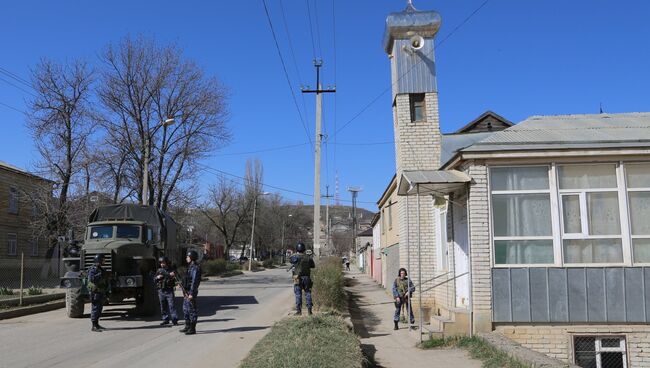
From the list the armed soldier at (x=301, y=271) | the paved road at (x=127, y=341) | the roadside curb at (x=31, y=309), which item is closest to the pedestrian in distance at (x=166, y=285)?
the paved road at (x=127, y=341)

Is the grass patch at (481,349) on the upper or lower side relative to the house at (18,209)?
lower

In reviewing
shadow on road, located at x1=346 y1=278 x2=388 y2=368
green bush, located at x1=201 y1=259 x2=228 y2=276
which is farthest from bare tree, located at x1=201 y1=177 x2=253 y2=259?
shadow on road, located at x1=346 y1=278 x2=388 y2=368

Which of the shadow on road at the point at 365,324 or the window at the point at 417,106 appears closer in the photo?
the shadow on road at the point at 365,324

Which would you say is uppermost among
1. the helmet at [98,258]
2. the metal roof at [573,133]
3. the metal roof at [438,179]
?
the metal roof at [573,133]

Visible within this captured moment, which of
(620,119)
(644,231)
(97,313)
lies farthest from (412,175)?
(97,313)

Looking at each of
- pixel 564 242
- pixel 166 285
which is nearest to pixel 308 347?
pixel 564 242

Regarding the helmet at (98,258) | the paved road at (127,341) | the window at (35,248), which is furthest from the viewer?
the window at (35,248)

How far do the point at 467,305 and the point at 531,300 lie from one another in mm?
1346

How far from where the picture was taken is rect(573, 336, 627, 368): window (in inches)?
424

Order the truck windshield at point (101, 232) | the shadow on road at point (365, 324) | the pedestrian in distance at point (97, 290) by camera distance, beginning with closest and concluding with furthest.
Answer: the shadow on road at point (365, 324), the pedestrian in distance at point (97, 290), the truck windshield at point (101, 232)

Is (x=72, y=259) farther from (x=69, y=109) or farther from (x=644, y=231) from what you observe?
(x=69, y=109)

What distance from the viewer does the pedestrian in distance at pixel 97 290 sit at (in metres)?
12.6

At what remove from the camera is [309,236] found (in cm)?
10556

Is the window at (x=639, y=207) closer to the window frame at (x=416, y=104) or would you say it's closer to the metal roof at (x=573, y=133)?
the metal roof at (x=573, y=133)
